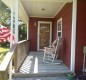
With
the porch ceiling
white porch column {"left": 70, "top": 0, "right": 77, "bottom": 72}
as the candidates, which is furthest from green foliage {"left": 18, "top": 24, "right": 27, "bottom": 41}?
white porch column {"left": 70, "top": 0, "right": 77, "bottom": 72}

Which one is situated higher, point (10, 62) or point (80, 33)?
point (80, 33)

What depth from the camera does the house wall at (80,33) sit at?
5.92m

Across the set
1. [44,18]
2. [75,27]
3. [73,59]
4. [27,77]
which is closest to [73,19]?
[75,27]

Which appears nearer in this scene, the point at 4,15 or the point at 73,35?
the point at 73,35

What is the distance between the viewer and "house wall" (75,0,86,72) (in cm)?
592

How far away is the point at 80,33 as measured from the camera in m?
5.96

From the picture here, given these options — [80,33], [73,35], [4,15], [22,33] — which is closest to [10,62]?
[73,35]

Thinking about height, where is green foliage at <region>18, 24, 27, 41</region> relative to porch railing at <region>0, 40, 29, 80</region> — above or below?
above

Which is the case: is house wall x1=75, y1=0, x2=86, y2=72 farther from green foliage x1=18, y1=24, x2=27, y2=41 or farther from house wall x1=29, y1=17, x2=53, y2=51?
green foliage x1=18, y1=24, x2=27, y2=41

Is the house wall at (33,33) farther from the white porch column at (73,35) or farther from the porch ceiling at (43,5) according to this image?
the white porch column at (73,35)

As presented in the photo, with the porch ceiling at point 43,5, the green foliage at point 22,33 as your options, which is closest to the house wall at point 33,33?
the porch ceiling at point 43,5

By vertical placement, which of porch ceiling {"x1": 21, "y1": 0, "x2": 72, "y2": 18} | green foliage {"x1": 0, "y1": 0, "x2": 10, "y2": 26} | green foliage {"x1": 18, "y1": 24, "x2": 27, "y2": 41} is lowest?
green foliage {"x1": 18, "y1": 24, "x2": 27, "y2": 41}

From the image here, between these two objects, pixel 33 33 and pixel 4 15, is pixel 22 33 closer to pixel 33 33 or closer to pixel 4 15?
Result: pixel 33 33

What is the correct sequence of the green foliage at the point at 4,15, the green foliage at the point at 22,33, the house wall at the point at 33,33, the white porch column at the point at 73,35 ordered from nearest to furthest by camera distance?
the white porch column at the point at 73,35 → the house wall at the point at 33,33 → the green foliage at the point at 22,33 → the green foliage at the point at 4,15
